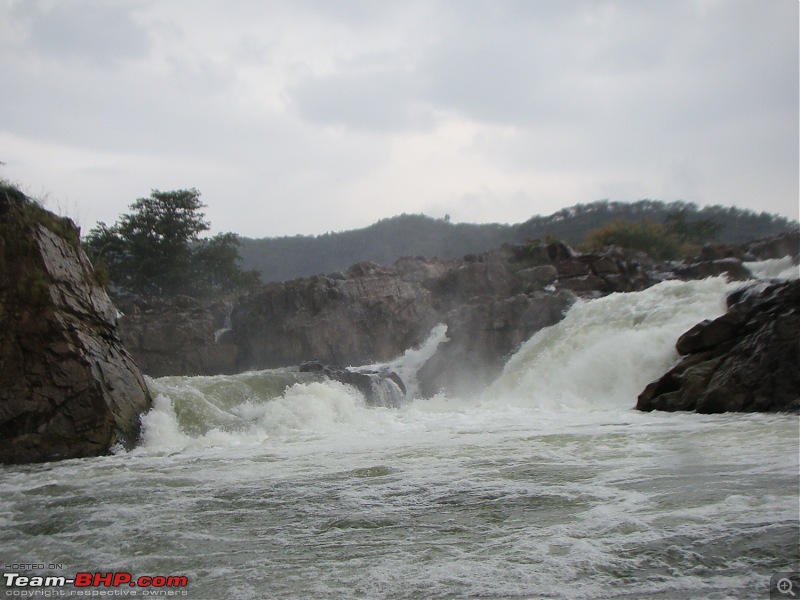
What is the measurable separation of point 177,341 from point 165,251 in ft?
43.4

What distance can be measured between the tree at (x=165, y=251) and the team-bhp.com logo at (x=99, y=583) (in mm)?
33973

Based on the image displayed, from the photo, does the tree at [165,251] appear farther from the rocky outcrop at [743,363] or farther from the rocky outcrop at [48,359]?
the rocky outcrop at [743,363]

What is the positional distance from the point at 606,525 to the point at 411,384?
1643 centimetres

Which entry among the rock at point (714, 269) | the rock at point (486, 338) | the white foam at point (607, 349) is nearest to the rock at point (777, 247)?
the rock at point (714, 269)

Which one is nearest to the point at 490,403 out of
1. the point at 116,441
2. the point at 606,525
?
the point at 116,441

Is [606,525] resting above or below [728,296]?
below

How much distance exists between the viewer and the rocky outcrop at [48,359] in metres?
8.65

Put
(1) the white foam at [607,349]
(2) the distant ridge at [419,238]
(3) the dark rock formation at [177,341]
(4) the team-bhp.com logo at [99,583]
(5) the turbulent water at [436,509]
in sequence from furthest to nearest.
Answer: (2) the distant ridge at [419,238] < (3) the dark rock formation at [177,341] < (1) the white foam at [607,349] < (4) the team-bhp.com logo at [99,583] < (5) the turbulent water at [436,509]

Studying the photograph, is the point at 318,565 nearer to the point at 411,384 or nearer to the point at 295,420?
the point at 295,420

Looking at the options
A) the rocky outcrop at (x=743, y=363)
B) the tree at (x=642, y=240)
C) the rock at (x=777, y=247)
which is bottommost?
the rocky outcrop at (x=743, y=363)

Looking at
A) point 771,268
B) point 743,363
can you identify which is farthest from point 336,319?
point 743,363

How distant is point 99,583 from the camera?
3590 mm

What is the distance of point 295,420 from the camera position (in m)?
11.7

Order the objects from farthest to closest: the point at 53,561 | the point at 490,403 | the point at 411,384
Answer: the point at 411,384
the point at 490,403
the point at 53,561
